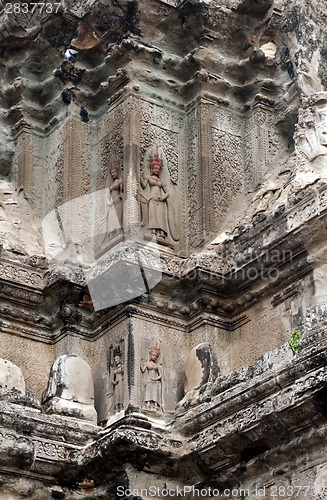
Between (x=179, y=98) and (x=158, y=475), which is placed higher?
(x=179, y=98)

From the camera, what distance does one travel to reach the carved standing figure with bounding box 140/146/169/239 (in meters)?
17.2

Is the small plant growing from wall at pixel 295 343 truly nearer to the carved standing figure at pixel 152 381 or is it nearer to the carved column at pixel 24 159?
the carved standing figure at pixel 152 381

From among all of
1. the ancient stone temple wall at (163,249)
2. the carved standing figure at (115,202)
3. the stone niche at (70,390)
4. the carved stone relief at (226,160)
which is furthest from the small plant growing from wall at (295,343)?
the carved standing figure at (115,202)

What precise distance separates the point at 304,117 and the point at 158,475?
481cm

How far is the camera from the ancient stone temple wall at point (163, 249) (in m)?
14.9

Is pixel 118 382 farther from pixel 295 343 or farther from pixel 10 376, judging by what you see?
pixel 295 343

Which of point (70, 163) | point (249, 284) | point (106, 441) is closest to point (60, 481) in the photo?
point (106, 441)

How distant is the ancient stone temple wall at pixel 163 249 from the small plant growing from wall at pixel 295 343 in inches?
3.3

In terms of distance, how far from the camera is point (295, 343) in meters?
14.4

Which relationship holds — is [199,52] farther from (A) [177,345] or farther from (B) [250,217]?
(A) [177,345]

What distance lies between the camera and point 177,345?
16.6m

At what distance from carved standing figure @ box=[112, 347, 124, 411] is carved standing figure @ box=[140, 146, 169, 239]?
1773mm

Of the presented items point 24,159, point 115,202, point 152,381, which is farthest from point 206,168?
point 152,381

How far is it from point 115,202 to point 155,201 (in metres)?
0.52
